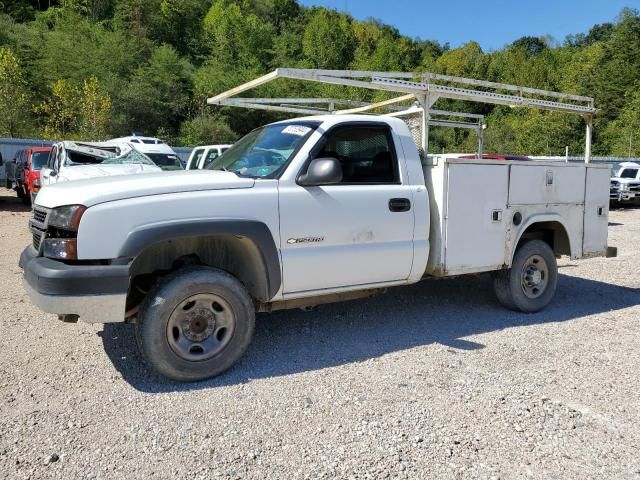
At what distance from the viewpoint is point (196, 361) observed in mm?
3908

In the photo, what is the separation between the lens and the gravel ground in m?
2.91

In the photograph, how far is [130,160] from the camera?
11.6m

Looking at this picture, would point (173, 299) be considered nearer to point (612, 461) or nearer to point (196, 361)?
point (196, 361)

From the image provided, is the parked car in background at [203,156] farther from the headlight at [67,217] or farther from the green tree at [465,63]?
the green tree at [465,63]

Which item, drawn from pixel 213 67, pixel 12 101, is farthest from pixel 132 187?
pixel 213 67

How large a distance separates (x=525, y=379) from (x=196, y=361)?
2506 millimetres

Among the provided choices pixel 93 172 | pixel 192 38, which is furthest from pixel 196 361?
pixel 192 38

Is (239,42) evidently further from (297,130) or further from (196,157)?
(297,130)

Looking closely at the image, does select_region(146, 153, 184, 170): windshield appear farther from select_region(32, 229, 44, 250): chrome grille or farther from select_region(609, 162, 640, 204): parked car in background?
select_region(609, 162, 640, 204): parked car in background

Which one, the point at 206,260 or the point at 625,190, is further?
the point at 625,190

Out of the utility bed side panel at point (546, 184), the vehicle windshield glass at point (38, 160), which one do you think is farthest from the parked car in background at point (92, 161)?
the utility bed side panel at point (546, 184)

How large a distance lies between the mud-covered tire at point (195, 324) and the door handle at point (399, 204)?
1.51 m

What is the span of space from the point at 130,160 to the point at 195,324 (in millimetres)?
8624

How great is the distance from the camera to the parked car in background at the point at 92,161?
10219 mm
